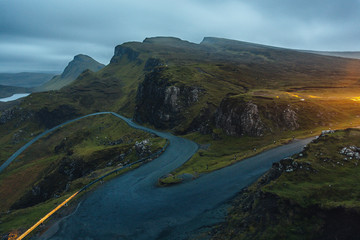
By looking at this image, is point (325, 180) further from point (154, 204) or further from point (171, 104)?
point (171, 104)

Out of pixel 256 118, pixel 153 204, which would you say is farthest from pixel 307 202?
pixel 256 118

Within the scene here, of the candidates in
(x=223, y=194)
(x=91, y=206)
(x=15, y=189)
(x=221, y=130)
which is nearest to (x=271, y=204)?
(x=223, y=194)

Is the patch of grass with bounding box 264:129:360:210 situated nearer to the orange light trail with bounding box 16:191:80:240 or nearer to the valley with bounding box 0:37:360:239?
the valley with bounding box 0:37:360:239

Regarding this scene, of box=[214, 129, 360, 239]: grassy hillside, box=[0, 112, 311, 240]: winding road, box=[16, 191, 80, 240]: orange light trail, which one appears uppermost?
box=[214, 129, 360, 239]: grassy hillside

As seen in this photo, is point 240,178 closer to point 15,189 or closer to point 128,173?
point 128,173

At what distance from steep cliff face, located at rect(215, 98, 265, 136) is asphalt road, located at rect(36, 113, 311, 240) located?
912 inches

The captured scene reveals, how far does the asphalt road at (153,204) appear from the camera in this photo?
5291 cm

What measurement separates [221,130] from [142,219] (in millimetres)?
77306

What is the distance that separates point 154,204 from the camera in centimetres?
6419

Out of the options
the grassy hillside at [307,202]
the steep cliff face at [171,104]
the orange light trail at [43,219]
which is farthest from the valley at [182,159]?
the orange light trail at [43,219]

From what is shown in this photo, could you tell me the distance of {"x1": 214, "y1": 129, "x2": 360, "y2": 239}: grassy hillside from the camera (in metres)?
33.6

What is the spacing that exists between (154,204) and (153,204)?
315 millimetres

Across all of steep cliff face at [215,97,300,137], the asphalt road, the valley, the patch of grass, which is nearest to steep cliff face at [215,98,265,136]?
steep cliff face at [215,97,300,137]

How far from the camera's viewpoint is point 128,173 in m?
92.5
